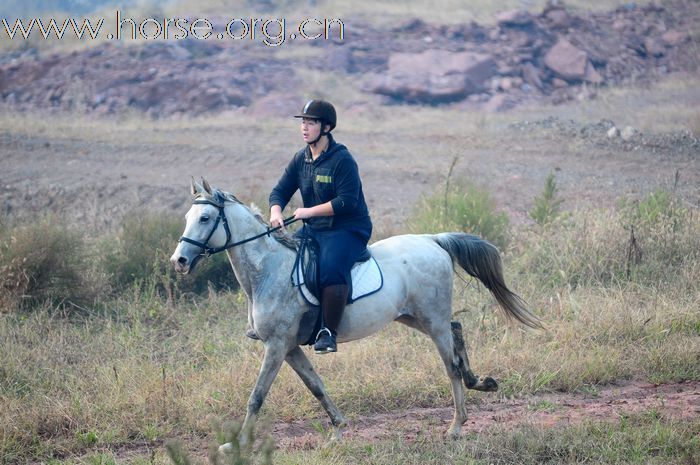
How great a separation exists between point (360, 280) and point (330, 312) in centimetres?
39

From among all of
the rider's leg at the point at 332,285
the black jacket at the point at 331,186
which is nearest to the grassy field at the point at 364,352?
the rider's leg at the point at 332,285

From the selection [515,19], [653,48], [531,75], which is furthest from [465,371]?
[653,48]

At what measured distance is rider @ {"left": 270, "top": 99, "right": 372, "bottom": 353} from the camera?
5.94m

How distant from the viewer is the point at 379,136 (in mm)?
19062

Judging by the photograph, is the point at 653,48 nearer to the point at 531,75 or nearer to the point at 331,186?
the point at 531,75

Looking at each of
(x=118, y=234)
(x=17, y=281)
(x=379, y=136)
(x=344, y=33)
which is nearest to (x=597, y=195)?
(x=379, y=136)

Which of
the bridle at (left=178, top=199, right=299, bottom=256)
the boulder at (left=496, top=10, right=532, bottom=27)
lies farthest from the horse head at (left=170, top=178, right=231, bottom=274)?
the boulder at (left=496, top=10, right=532, bottom=27)

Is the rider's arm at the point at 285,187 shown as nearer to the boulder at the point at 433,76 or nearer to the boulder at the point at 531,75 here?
the boulder at the point at 433,76

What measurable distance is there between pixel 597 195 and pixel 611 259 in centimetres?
462

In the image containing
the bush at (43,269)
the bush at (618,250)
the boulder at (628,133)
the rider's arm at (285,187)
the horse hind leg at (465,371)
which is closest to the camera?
the rider's arm at (285,187)

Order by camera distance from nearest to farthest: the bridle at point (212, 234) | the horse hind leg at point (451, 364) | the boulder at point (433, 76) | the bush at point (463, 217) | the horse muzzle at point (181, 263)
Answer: the horse muzzle at point (181, 263)
the bridle at point (212, 234)
the horse hind leg at point (451, 364)
the bush at point (463, 217)
the boulder at point (433, 76)

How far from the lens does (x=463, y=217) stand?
10.6 m

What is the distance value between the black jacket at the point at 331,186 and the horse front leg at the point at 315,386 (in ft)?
3.35

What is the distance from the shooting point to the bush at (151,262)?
9883 millimetres
